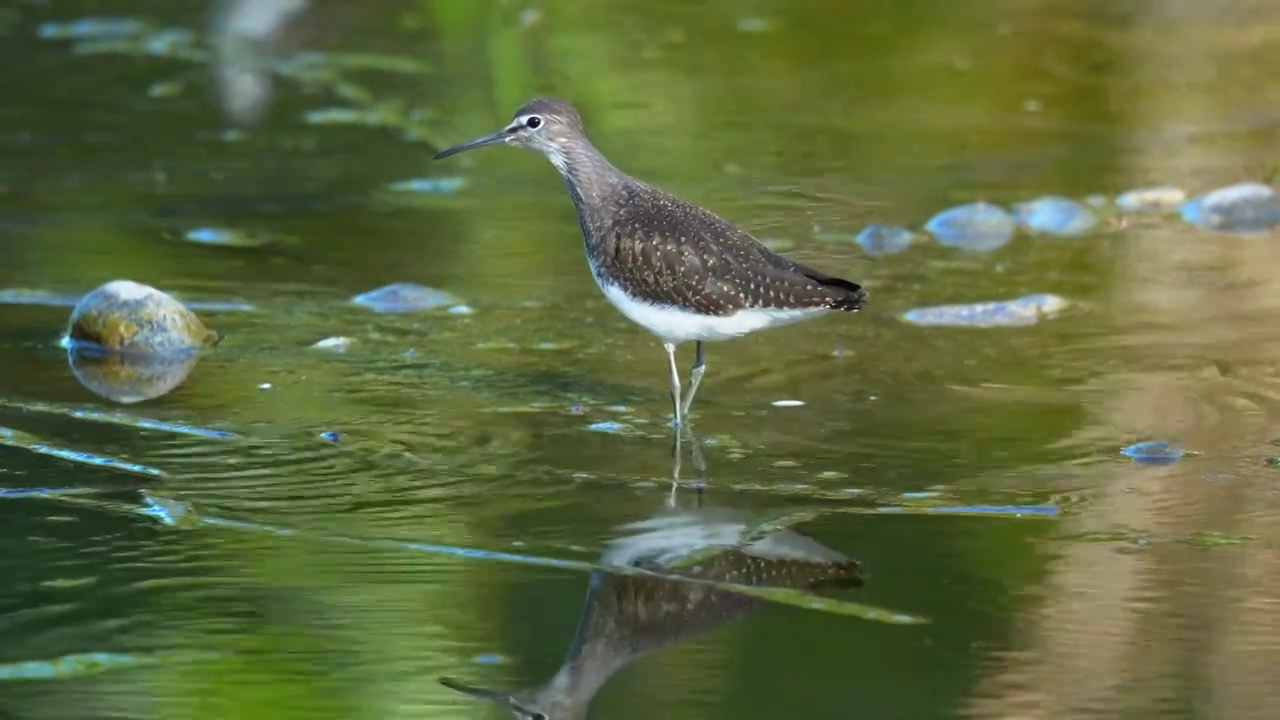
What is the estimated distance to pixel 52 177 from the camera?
9.47m

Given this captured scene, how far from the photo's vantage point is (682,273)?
6.41 m

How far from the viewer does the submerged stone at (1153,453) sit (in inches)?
225

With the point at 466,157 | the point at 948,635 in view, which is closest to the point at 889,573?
the point at 948,635

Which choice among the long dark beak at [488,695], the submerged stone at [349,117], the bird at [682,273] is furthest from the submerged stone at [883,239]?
the long dark beak at [488,695]

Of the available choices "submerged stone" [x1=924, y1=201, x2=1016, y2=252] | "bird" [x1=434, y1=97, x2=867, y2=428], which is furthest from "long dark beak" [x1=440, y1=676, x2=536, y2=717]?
"submerged stone" [x1=924, y1=201, x2=1016, y2=252]

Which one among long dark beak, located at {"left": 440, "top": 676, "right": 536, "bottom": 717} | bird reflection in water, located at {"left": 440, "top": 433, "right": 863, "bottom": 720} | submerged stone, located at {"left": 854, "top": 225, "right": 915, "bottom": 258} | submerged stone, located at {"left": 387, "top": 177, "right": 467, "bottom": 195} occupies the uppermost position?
submerged stone, located at {"left": 387, "top": 177, "right": 467, "bottom": 195}

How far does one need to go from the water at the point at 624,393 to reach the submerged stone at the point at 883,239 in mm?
104

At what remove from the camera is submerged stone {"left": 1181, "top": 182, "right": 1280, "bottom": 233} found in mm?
8617

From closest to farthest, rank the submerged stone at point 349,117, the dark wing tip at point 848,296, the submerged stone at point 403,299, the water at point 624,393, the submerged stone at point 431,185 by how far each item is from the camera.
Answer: the water at point 624,393 < the dark wing tip at point 848,296 < the submerged stone at point 403,299 < the submerged stone at point 431,185 < the submerged stone at point 349,117

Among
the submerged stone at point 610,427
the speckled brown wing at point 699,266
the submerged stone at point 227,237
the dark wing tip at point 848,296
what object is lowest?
the submerged stone at point 610,427

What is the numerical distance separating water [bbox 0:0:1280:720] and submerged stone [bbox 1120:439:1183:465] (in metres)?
0.05

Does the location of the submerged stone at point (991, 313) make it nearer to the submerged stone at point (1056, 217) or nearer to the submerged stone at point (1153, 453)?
the submerged stone at point (1056, 217)

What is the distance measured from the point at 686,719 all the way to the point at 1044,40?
29.3 feet

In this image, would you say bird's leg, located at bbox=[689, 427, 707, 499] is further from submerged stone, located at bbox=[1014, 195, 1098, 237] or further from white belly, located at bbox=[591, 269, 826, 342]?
submerged stone, located at bbox=[1014, 195, 1098, 237]
